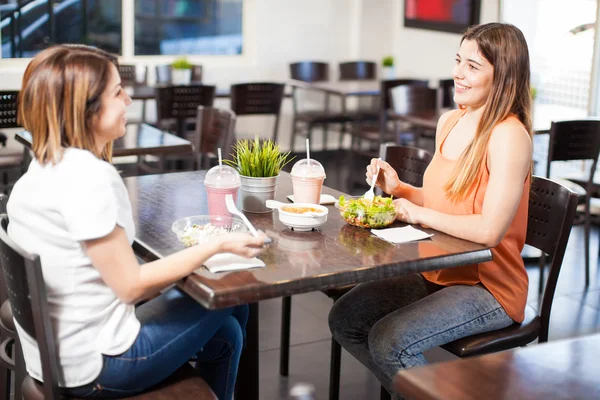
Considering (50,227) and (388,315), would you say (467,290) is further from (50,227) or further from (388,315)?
(50,227)

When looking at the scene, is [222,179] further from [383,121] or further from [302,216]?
[383,121]

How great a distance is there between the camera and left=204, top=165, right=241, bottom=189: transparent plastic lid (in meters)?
2.22

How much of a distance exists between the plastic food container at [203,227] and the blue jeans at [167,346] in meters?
0.14

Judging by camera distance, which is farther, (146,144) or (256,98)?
(256,98)

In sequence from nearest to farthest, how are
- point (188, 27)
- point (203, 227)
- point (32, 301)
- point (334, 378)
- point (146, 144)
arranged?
point (32, 301), point (203, 227), point (334, 378), point (146, 144), point (188, 27)

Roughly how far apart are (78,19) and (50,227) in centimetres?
557

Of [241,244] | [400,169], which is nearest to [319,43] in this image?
[400,169]

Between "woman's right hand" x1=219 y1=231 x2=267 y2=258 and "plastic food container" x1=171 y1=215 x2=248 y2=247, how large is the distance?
0.37 feet

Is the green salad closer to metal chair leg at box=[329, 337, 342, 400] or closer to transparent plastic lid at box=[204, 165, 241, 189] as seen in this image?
transparent plastic lid at box=[204, 165, 241, 189]

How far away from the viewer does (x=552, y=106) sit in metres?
6.39

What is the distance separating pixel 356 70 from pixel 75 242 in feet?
A: 20.3

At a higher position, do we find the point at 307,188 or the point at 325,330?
the point at 307,188

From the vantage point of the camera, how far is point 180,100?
5590 millimetres

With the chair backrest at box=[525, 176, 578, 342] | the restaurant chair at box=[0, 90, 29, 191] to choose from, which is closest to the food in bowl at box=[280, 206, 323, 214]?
the chair backrest at box=[525, 176, 578, 342]
